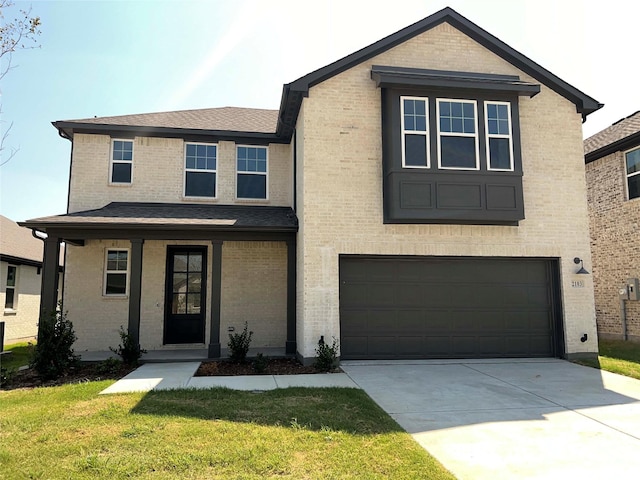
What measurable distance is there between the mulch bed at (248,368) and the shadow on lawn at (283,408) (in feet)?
5.83

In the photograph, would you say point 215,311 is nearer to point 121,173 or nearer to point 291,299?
point 291,299

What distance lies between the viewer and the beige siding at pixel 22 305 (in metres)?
15.6

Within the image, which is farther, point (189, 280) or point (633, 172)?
point (633, 172)

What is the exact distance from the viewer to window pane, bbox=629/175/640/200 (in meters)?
14.3

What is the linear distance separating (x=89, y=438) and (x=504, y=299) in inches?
366

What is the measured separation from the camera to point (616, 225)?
1504 centimetres

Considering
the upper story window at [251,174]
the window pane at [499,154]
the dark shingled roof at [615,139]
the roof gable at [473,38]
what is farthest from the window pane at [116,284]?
the dark shingled roof at [615,139]

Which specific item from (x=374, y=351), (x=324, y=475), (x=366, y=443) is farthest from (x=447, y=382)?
(x=324, y=475)

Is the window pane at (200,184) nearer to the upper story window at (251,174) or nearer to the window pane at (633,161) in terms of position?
the upper story window at (251,174)

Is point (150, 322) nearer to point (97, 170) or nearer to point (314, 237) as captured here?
point (97, 170)

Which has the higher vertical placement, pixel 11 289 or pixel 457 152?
pixel 457 152

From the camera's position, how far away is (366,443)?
5.05m

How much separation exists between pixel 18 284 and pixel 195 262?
330 inches

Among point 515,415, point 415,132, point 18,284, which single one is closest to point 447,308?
point 415,132
